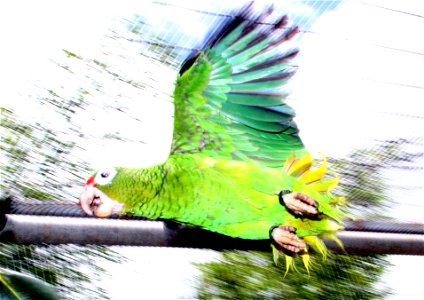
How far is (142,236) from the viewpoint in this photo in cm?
76

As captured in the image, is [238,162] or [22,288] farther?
[238,162]

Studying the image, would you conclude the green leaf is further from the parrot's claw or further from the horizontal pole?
the parrot's claw

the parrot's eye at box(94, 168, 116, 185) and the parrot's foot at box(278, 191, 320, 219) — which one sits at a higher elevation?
the parrot's foot at box(278, 191, 320, 219)

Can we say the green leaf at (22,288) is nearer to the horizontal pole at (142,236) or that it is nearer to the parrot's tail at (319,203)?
the horizontal pole at (142,236)

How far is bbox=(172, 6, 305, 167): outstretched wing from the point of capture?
79 cm

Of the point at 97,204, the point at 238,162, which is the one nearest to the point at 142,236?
the point at 97,204

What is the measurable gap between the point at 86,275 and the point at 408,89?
81 centimetres

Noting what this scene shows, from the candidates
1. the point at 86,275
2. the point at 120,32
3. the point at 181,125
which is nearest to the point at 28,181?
the point at 86,275

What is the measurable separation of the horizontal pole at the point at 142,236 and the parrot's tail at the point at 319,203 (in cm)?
3

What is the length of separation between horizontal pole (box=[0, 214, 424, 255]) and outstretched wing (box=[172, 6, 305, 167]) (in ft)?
0.41

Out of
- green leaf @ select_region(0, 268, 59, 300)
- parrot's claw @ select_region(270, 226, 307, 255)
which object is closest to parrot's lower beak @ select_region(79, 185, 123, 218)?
green leaf @ select_region(0, 268, 59, 300)

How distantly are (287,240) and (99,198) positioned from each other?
0.27m

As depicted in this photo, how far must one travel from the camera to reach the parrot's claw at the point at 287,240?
785 mm

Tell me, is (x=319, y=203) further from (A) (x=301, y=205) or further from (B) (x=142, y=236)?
(B) (x=142, y=236)
